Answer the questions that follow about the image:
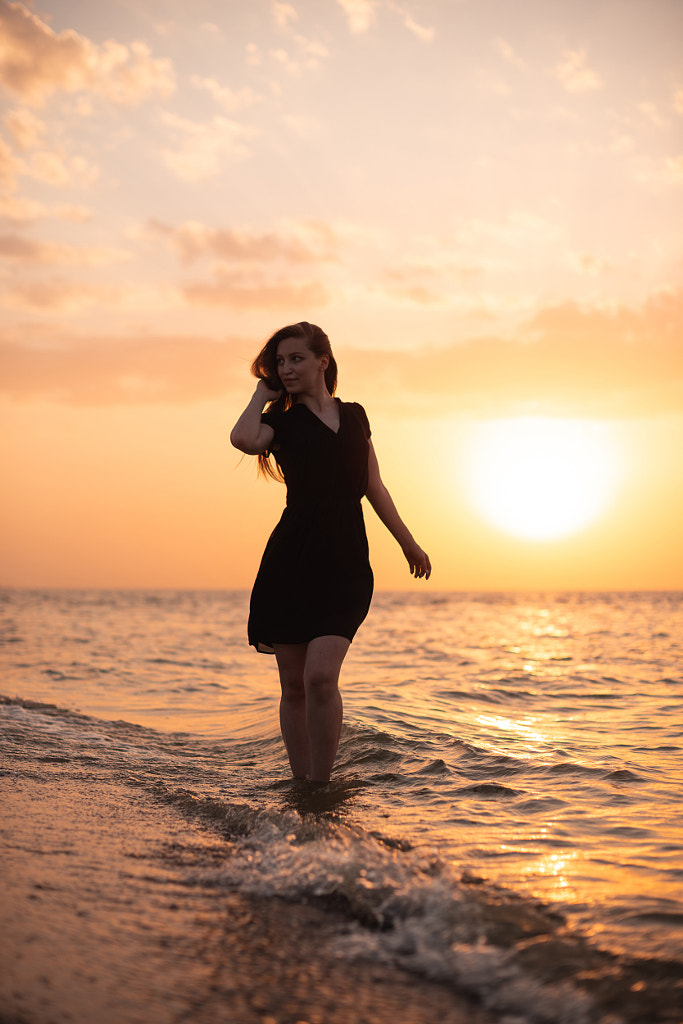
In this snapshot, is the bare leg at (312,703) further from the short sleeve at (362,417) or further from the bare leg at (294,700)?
the short sleeve at (362,417)

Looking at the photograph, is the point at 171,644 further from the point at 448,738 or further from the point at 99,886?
the point at 99,886

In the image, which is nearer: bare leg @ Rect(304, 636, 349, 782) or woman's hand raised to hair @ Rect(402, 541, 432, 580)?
bare leg @ Rect(304, 636, 349, 782)

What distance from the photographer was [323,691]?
3.85 m

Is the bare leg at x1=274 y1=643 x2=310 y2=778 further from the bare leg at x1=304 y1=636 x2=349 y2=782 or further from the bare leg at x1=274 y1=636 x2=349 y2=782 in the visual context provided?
the bare leg at x1=304 y1=636 x2=349 y2=782

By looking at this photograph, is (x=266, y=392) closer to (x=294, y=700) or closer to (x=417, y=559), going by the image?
(x=417, y=559)

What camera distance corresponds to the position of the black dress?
3.97 m

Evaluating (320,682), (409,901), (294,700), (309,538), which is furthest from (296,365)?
(409,901)

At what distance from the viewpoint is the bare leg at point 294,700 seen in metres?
4.07

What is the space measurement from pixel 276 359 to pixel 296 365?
13 centimetres

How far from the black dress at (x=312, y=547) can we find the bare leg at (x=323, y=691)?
0.21ft

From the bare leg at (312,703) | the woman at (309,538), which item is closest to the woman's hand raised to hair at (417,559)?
the woman at (309,538)

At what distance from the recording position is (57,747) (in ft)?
17.4

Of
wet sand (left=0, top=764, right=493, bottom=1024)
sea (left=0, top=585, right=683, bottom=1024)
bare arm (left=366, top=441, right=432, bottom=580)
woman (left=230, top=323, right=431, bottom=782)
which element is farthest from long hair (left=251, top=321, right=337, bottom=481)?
wet sand (left=0, top=764, right=493, bottom=1024)

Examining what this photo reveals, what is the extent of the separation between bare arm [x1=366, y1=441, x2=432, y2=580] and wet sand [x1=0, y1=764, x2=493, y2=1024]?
6.41 ft
